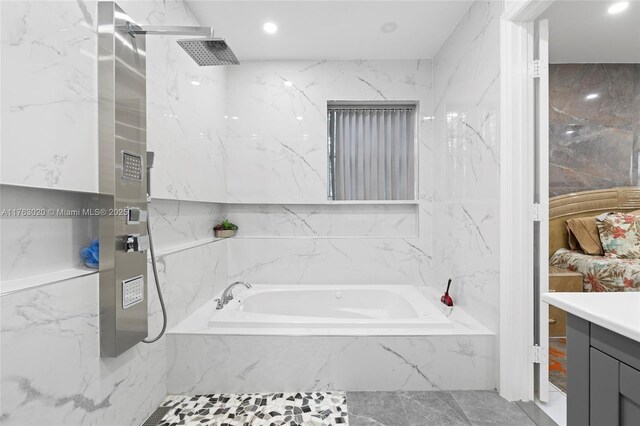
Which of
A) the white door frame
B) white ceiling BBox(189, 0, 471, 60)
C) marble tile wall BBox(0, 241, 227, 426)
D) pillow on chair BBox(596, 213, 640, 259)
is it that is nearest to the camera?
marble tile wall BBox(0, 241, 227, 426)

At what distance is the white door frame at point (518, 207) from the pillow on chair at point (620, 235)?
1765 millimetres

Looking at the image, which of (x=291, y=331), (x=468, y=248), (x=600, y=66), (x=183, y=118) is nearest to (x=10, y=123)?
(x=183, y=118)

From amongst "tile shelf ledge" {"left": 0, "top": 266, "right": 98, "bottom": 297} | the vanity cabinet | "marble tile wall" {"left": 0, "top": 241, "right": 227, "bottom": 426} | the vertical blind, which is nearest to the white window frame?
the vertical blind

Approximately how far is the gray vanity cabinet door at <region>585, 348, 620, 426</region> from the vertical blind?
2.42 metres

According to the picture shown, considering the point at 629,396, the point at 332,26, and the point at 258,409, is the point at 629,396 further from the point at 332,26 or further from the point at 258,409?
the point at 332,26

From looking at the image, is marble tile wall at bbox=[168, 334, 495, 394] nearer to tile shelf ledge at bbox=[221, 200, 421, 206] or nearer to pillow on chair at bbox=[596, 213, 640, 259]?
tile shelf ledge at bbox=[221, 200, 421, 206]

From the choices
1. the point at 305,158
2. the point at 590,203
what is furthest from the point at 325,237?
the point at 590,203

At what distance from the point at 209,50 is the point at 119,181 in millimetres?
720

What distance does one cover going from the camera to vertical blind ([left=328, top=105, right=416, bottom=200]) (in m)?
3.09

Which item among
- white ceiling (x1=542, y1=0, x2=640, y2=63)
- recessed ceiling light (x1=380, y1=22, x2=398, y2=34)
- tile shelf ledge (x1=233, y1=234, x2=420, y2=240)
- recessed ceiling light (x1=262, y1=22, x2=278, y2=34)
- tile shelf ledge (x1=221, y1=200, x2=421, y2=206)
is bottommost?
tile shelf ledge (x1=233, y1=234, x2=420, y2=240)

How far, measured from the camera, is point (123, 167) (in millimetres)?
1353

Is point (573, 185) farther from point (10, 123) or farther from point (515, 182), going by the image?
point (10, 123)

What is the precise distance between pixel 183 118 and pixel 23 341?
1.51 m

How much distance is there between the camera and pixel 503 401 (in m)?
1.74
